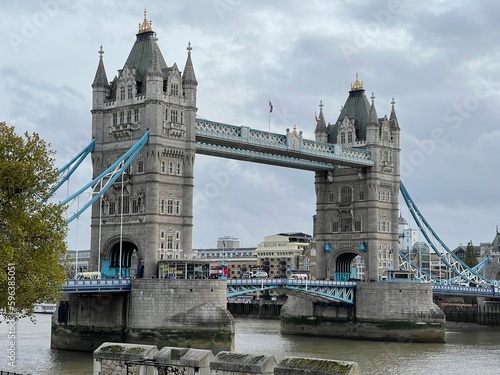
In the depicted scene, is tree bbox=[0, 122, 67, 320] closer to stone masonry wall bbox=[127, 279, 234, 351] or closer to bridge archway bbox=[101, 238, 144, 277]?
stone masonry wall bbox=[127, 279, 234, 351]

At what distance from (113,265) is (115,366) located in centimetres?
4457

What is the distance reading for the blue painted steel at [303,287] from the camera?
68.2 m

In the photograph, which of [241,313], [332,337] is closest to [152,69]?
[332,337]

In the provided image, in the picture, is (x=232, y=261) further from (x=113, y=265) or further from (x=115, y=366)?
(x=115, y=366)

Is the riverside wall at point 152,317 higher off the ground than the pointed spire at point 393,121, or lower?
lower

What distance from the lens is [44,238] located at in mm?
32562

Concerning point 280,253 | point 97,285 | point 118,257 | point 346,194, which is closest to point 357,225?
point 346,194

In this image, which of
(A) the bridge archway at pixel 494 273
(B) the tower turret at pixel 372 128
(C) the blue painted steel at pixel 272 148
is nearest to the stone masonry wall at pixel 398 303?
(C) the blue painted steel at pixel 272 148

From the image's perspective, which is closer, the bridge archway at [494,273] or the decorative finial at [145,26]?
the decorative finial at [145,26]

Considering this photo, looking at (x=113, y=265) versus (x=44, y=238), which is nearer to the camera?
(x=44, y=238)

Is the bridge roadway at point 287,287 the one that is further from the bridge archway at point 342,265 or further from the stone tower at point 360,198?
the bridge archway at point 342,265

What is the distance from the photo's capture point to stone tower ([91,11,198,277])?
6378 cm

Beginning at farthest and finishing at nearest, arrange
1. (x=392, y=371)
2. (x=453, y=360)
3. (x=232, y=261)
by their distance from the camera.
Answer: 1. (x=232, y=261)
2. (x=453, y=360)
3. (x=392, y=371)

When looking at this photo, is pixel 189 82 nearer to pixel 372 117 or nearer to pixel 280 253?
pixel 372 117
